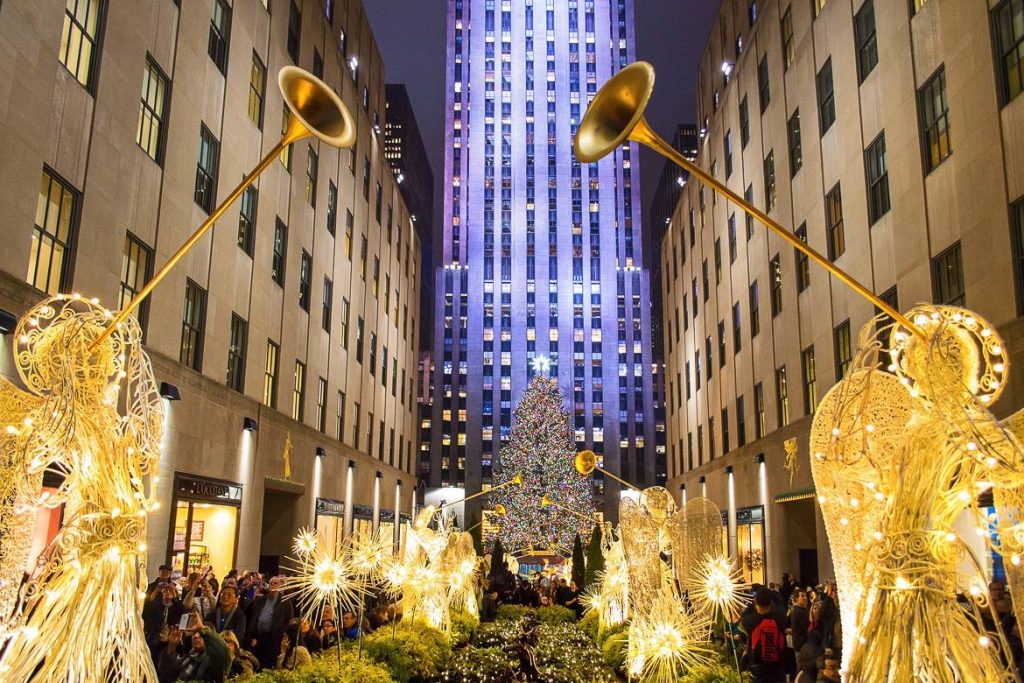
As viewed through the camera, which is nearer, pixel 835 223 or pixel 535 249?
pixel 835 223

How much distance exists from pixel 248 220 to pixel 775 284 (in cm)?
1845

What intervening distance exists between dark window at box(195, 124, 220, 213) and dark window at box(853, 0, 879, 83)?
17.1 meters

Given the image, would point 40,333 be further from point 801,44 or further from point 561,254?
point 561,254

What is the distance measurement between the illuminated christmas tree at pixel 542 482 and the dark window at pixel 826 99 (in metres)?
41.1

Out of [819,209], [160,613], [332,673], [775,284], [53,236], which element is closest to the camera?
[332,673]

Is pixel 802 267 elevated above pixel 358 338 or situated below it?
above

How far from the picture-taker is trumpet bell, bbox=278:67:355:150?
20.9 ft

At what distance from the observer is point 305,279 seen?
3064cm

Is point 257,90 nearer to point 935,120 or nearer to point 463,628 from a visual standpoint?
point 463,628

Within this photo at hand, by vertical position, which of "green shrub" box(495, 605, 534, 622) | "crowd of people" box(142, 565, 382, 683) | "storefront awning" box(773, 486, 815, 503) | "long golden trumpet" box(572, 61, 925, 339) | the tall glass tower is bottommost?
"green shrub" box(495, 605, 534, 622)

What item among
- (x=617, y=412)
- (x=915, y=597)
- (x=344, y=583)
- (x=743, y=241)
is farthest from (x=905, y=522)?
(x=617, y=412)

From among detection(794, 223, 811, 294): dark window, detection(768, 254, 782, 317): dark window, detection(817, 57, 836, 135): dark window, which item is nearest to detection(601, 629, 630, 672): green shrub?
detection(794, 223, 811, 294): dark window

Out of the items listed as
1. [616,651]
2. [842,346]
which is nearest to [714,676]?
Result: [616,651]

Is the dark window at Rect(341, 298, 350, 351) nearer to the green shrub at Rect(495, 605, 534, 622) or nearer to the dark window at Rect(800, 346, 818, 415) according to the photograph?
the green shrub at Rect(495, 605, 534, 622)
